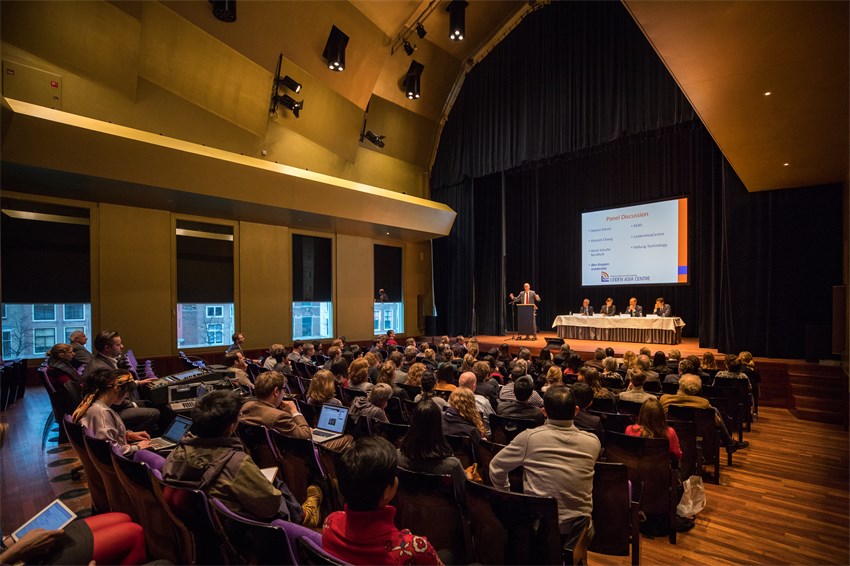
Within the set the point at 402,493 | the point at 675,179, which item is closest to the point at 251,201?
the point at 402,493

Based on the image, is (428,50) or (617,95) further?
(428,50)

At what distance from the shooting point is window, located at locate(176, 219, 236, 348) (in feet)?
29.5

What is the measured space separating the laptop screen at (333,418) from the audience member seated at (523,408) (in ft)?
3.82

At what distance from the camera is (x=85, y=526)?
1.71 meters

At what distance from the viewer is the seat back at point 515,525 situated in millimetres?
1665

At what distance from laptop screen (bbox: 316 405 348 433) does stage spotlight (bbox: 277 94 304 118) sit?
8.33 meters

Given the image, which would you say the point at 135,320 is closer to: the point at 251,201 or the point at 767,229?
the point at 251,201

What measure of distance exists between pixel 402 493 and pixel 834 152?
7321 mm

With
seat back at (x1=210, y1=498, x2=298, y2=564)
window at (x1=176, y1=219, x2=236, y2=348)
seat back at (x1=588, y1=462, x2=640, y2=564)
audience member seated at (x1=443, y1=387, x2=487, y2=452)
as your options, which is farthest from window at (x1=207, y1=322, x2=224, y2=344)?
seat back at (x1=588, y1=462, x2=640, y2=564)

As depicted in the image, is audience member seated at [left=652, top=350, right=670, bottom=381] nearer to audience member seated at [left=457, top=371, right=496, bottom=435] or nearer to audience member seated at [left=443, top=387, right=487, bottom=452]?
audience member seated at [left=457, top=371, right=496, bottom=435]

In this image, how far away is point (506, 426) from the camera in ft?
9.84

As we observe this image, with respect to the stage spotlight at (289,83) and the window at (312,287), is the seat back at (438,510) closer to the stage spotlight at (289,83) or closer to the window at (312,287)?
the stage spotlight at (289,83)

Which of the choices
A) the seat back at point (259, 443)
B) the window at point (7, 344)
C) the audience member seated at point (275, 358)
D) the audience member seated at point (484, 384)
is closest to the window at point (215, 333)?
the window at point (7, 344)

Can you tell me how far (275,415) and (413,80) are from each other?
34.6 feet
